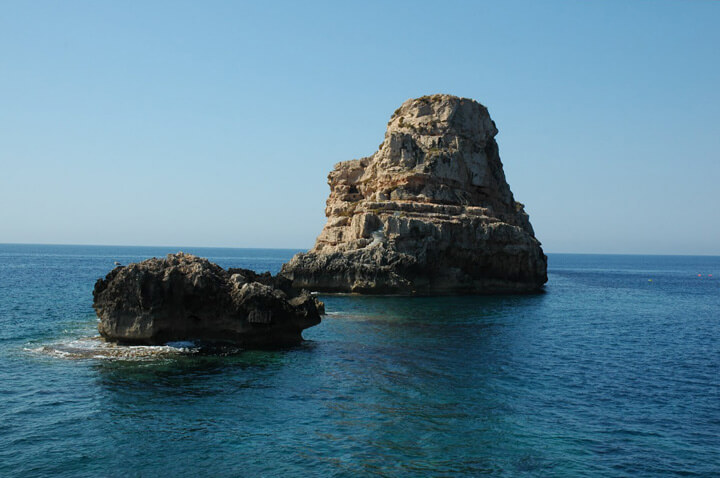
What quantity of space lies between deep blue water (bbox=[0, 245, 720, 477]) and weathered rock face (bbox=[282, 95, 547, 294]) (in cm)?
2979

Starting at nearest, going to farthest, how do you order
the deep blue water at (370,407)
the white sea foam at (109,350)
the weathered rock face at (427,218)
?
1. the deep blue water at (370,407)
2. the white sea foam at (109,350)
3. the weathered rock face at (427,218)

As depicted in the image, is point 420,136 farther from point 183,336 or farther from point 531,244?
point 183,336

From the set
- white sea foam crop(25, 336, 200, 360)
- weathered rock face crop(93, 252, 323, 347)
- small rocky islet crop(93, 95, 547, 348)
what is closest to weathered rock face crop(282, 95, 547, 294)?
small rocky islet crop(93, 95, 547, 348)

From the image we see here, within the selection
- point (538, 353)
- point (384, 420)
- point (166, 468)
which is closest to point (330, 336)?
point (538, 353)

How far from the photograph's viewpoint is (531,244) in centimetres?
8381

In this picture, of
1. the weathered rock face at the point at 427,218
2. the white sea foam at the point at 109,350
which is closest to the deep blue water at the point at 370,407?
the white sea foam at the point at 109,350

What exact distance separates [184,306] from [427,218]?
158 ft

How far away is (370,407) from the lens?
24.1 meters

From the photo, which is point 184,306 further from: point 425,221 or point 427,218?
point 427,218

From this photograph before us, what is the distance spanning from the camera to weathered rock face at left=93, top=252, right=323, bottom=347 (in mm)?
34094

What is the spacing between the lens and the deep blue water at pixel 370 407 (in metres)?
18.6

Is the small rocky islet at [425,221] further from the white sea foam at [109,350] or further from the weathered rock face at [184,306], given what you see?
the white sea foam at [109,350]

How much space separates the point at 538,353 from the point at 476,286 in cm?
4230

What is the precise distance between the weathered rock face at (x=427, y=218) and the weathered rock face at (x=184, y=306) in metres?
37.1
